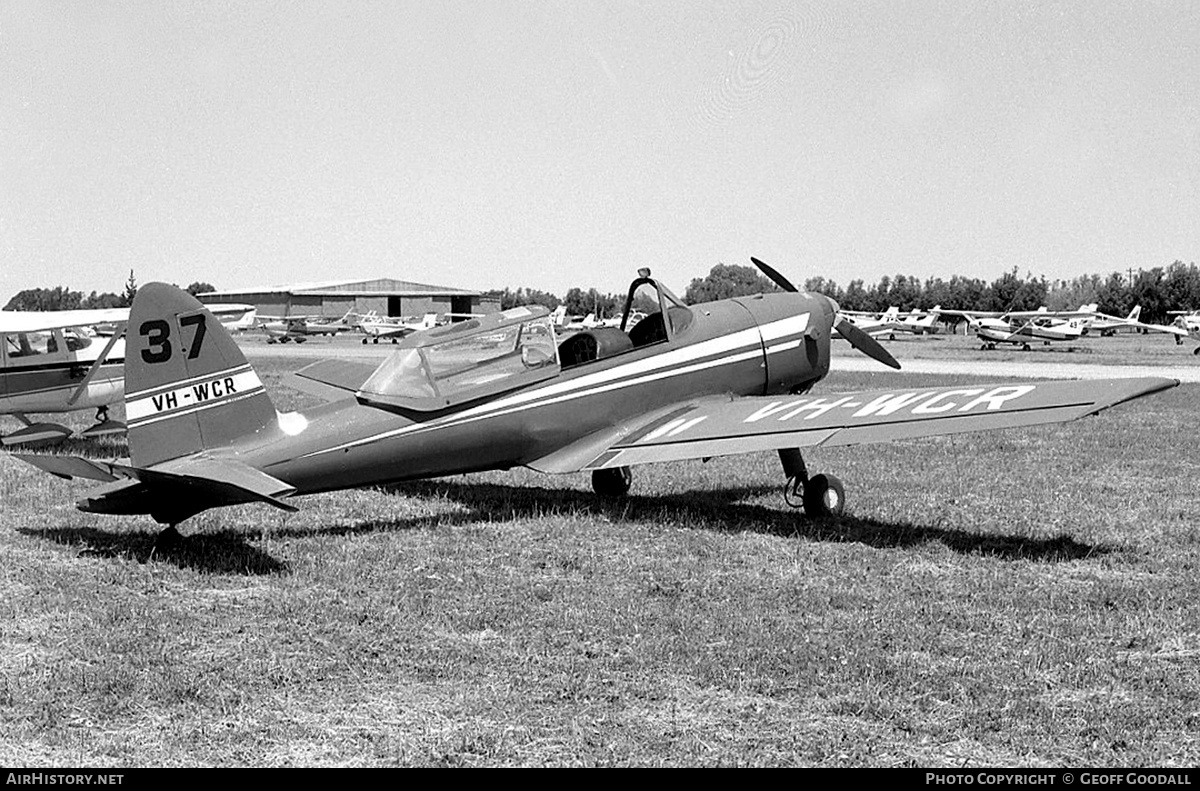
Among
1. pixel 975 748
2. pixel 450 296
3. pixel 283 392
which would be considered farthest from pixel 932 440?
pixel 450 296

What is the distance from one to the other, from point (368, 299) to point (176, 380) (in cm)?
8619

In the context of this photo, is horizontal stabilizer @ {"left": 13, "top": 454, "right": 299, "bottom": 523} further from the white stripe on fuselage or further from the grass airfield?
the white stripe on fuselage

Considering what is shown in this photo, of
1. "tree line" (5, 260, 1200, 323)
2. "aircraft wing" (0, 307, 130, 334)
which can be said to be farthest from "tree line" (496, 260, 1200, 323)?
"aircraft wing" (0, 307, 130, 334)

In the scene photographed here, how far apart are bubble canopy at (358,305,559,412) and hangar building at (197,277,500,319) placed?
8105cm

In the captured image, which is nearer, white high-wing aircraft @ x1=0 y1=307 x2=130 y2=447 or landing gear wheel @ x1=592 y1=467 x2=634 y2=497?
landing gear wheel @ x1=592 y1=467 x2=634 y2=497

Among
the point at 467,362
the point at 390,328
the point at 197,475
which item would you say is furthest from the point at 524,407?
the point at 390,328

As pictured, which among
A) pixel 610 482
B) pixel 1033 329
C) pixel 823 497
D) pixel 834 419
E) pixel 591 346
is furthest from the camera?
pixel 1033 329

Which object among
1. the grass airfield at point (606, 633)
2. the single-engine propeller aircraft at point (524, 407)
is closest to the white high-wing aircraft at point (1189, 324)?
the single-engine propeller aircraft at point (524, 407)

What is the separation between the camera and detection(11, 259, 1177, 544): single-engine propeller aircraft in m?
7.17

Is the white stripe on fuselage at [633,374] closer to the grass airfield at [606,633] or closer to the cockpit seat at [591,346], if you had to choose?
the cockpit seat at [591,346]

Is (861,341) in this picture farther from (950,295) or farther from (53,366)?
(950,295)

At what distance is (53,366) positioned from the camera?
14.1 metres

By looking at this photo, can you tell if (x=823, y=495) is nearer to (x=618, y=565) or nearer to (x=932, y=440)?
(x=618, y=565)
